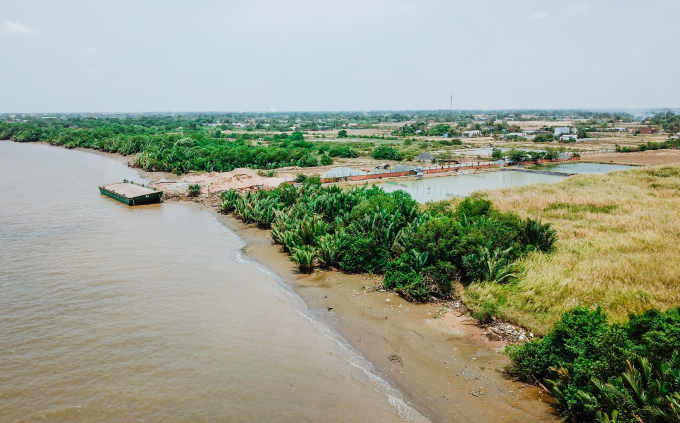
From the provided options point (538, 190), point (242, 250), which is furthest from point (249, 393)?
point (538, 190)

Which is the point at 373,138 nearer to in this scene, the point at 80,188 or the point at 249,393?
the point at 80,188

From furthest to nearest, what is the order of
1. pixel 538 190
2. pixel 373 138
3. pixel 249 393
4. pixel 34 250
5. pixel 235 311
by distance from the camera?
pixel 373 138
pixel 538 190
pixel 34 250
pixel 235 311
pixel 249 393

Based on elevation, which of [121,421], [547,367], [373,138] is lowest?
[121,421]

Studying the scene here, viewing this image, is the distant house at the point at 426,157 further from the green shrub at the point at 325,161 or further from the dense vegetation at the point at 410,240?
the dense vegetation at the point at 410,240

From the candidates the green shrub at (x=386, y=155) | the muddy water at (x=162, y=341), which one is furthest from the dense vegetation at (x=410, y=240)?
the green shrub at (x=386, y=155)

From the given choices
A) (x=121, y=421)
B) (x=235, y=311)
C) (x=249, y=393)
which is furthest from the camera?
(x=235, y=311)

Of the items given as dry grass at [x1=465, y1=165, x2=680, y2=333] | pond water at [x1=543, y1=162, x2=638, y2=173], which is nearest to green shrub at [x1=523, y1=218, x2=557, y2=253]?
dry grass at [x1=465, y1=165, x2=680, y2=333]

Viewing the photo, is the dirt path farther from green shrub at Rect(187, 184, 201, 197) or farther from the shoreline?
the shoreline

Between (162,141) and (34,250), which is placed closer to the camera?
(34,250)
